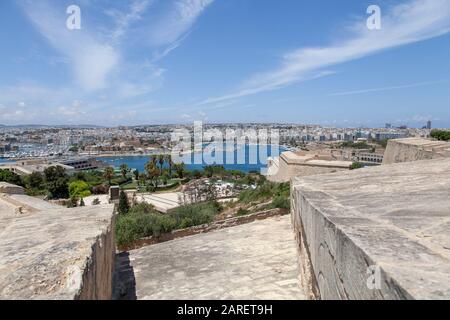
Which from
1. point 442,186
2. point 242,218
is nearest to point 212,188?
point 242,218

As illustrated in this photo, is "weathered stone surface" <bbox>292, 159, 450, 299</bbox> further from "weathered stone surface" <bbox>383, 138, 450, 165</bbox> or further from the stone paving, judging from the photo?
"weathered stone surface" <bbox>383, 138, 450, 165</bbox>

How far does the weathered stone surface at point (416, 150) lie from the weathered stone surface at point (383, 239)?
852cm

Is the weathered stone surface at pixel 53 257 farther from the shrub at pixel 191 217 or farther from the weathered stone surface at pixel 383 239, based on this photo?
the shrub at pixel 191 217

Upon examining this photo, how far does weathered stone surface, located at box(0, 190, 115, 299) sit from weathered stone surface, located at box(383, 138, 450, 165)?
9843 mm

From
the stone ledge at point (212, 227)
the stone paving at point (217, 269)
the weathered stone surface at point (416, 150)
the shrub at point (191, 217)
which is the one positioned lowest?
the shrub at point (191, 217)

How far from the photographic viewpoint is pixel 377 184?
10.0 feet

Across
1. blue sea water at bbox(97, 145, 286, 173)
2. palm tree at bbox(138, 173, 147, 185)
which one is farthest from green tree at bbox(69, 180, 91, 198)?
blue sea water at bbox(97, 145, 286, 173)

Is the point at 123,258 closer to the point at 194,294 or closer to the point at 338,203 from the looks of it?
the point at 194,294

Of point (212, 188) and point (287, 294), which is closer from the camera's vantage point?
point (287, 294)

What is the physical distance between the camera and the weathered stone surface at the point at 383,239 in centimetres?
111

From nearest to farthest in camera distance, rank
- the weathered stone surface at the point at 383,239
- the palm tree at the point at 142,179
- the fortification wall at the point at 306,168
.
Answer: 1. the weathered stone surface at the point at 383,239
2. the fortification wall at the point at 306,168
3. the palm tree at the point at 142,179

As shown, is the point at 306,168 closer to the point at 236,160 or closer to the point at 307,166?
the point at 307,166

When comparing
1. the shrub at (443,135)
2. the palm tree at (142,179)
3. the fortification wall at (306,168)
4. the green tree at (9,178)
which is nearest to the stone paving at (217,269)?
the fortification wall at (306,168)
